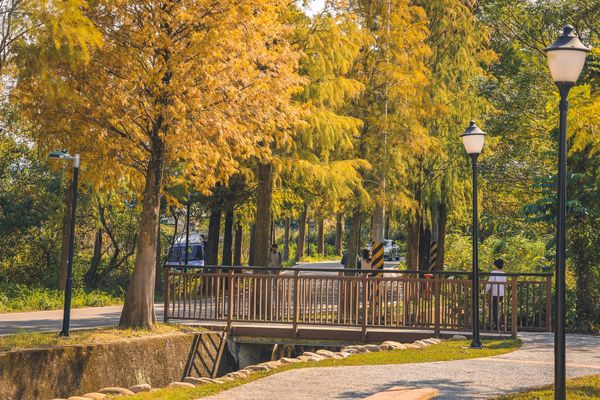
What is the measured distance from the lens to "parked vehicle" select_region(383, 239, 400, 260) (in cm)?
7512

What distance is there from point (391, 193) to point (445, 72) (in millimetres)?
5080

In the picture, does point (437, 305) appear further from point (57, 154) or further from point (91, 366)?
point (57, 154)

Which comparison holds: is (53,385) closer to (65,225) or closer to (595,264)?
(595,264)

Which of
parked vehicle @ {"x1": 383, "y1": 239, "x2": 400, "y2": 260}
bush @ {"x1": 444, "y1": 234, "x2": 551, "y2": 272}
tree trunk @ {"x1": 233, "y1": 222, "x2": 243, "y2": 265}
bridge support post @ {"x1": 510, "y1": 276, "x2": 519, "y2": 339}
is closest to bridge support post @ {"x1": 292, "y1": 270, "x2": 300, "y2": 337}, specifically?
bridge support post @ {"x1": 510, "y1": 276, "x2": 519, "y2": 339}

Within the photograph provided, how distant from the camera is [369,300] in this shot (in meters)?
18.2

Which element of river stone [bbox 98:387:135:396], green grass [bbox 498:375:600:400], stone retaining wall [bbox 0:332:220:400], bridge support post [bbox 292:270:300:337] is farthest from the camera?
bridge support post [bbox 292:270:300:337]

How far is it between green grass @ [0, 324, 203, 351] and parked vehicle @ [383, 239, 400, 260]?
57868 millimetres

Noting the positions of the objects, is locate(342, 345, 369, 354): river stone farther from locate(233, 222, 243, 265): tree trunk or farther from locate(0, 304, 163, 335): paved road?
locate(233, 222, 243, 265): tree trunk

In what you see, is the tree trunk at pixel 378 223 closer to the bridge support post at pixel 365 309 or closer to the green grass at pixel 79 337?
the bridge support post at pixel 365 309

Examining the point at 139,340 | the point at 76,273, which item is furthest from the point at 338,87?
the point at 76,273

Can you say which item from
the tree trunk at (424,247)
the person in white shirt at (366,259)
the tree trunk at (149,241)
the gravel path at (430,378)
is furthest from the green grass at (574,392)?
the tree trunk at (424,247)

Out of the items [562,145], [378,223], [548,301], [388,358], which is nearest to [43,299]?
[378,223]

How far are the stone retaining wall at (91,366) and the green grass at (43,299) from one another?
10.5 m

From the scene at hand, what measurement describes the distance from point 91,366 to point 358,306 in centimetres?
639
